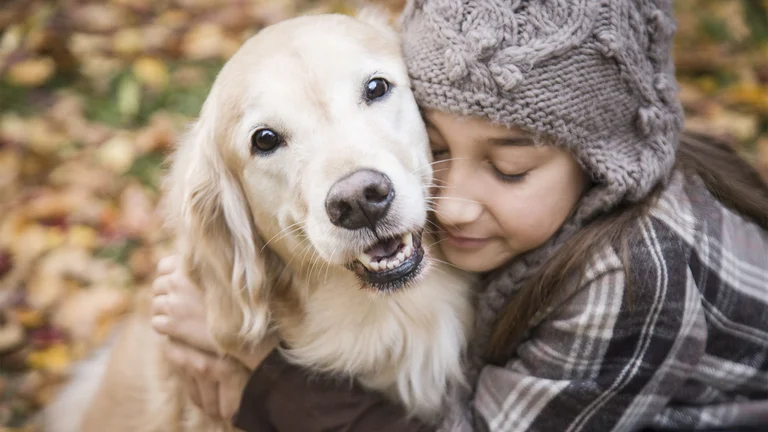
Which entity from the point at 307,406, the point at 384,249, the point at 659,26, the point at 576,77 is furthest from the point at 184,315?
the point at 659,26

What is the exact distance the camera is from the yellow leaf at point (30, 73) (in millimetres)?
4566

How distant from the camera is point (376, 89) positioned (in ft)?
5.82

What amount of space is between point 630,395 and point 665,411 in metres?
0.27

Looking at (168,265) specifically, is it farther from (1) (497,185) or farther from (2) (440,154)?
(1) (497,185)

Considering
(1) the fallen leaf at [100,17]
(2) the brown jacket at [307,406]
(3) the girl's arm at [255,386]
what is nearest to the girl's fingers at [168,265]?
(3) the girl's arm at [255,386]

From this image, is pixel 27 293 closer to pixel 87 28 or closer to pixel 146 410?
pixel 146 410

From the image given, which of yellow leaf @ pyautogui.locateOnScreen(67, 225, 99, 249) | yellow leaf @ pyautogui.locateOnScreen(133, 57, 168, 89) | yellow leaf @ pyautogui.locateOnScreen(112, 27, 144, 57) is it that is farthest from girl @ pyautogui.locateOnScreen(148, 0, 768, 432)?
yellow leaf @ pyautogui.locateOnScreen(112, 27, 144, 57)

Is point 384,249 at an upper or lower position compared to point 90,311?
upper

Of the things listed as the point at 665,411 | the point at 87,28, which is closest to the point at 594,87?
the point at 665,411

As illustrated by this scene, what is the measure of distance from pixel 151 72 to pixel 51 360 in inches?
88.7

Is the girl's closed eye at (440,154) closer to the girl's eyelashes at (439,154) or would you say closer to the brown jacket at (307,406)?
the girl's eyelashes at (439,154)

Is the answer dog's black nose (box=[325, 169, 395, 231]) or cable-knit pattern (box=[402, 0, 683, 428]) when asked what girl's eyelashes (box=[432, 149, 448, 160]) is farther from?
dog's black nose (box=[325, 169, 395, 231])

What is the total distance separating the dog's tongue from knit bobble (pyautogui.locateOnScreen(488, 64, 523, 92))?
48cm

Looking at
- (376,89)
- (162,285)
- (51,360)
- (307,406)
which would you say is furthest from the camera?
(51,360)
